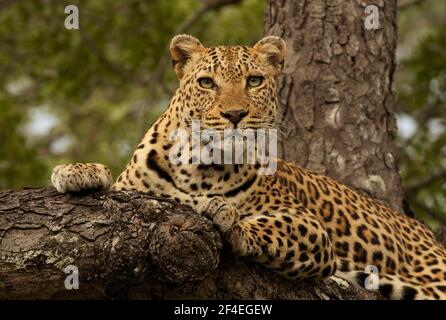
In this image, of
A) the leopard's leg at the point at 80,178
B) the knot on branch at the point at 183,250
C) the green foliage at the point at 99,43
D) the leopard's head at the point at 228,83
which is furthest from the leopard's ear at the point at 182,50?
the green foliage at the point at 99,43

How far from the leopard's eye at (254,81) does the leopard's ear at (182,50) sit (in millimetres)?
635

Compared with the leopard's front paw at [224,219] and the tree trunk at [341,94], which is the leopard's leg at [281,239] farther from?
the tree trunk at [341,94]

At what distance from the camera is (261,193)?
321 inches

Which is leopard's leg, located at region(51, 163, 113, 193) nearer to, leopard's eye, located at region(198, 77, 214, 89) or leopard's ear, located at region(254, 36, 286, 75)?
leopard's eye, located at region(198, 77, 214, 89)

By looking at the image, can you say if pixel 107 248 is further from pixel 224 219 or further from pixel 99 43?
pixel 99 43

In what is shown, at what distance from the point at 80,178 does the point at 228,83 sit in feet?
6.18

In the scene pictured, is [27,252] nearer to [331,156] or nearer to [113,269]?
[113,269]

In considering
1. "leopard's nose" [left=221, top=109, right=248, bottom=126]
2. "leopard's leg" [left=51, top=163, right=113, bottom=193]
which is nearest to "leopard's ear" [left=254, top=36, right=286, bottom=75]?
"leopard's nose" [left=221, top=109, right=248, bottom=126]

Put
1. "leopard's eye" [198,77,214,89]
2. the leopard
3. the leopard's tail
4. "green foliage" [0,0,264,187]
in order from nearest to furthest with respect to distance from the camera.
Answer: the leopard → "leopard's eye" [198,77,214,89] → the leopard's tail → "green foliage" [0,0,264,187]

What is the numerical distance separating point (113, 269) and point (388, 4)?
5.93 meters

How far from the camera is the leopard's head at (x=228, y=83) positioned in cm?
795

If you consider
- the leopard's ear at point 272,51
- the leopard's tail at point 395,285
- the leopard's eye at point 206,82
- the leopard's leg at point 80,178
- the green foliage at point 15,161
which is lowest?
the leopard's tail at point 395,285

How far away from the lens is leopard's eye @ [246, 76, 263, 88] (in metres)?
8.36

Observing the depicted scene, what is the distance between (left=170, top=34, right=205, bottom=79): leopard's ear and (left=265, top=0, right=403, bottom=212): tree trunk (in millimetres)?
1988
